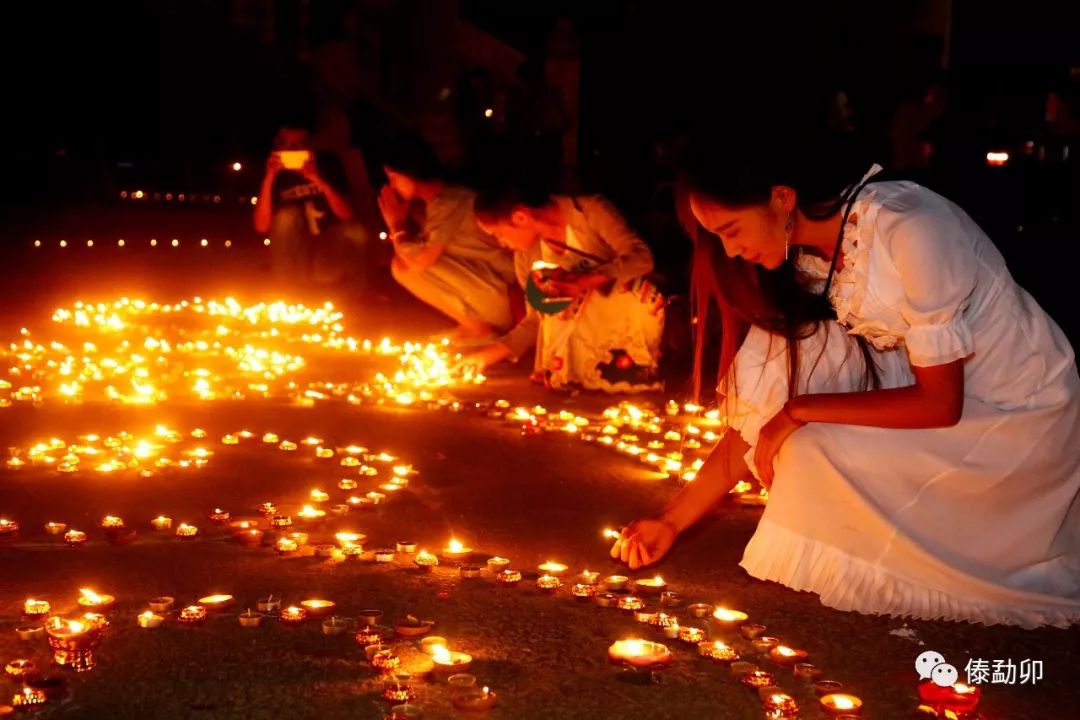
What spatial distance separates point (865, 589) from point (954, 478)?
1.11 feet

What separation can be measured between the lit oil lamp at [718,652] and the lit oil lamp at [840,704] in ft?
0.92

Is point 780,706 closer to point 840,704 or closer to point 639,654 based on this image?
point 840,704

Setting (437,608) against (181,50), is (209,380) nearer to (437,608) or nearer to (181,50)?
(437,608)

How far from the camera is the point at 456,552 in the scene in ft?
11.8

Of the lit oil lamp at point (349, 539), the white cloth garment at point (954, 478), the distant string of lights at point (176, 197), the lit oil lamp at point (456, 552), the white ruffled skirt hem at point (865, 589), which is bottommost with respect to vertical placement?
the lit oil lamp at point (456, 552)

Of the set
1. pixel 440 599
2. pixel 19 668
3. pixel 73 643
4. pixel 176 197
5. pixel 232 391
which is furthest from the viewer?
pixel 176 197

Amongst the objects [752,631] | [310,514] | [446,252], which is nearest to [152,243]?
[446,252]

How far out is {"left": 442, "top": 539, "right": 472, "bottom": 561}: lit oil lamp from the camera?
11.7 feet

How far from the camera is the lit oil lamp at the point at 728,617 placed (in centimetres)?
304

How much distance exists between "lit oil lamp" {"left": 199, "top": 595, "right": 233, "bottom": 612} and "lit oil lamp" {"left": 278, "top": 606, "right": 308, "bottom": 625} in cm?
16

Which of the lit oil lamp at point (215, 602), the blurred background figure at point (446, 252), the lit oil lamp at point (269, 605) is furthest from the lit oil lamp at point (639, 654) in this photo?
the blurred background figure at point (446, 252)

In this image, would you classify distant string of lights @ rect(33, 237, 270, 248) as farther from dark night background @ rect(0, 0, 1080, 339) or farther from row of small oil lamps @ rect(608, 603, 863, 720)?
row of small oil lamps @ rect(608, 603, 863, 720)

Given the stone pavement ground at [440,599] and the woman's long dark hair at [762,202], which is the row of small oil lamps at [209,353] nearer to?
the stone pavement ground at [440,599]

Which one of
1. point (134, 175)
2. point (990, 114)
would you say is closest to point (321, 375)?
point (990, 114)
